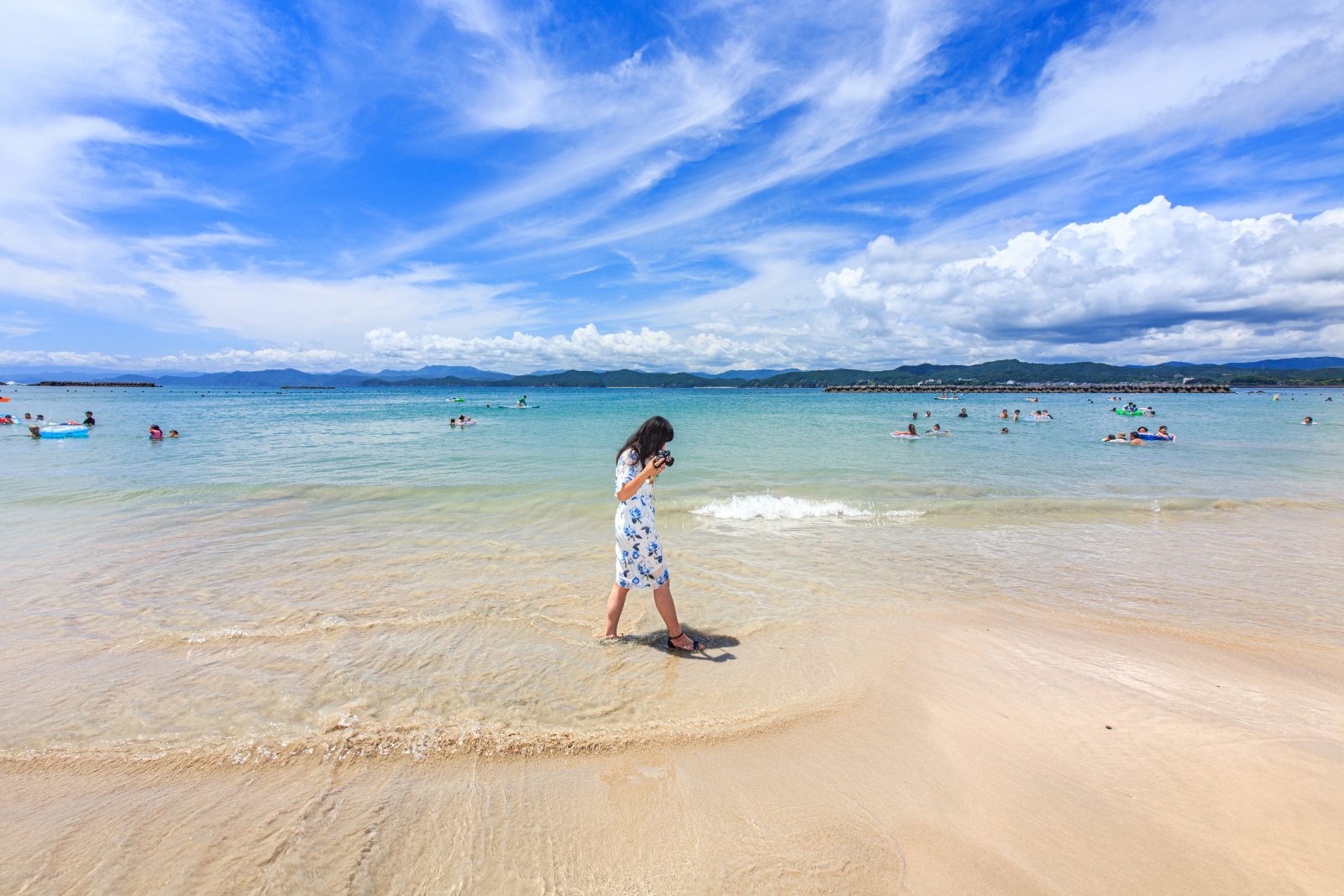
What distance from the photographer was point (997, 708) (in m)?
5.09

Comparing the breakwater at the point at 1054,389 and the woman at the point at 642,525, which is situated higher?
the breakwater at the point at 1054,389

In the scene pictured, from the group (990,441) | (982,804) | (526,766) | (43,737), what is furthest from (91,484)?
(990,441)

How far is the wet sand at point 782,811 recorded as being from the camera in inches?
128

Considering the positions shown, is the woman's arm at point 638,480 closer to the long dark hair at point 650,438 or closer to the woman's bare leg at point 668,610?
the long dark hair at point 650,438

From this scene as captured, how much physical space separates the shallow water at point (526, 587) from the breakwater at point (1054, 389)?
143m

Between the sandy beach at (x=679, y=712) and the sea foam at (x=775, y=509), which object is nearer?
the sandy beach at (x=679, y=712)

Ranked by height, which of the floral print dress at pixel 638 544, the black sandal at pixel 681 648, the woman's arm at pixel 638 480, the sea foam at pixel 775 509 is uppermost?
the woman's arm at pixel 638 480

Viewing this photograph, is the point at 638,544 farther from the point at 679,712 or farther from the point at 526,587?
the point at 526,587

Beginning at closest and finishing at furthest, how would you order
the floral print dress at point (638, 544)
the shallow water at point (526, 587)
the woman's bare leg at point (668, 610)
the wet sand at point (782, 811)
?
1. the wet sand at point (782, 811)
2. the shallow water at point (526, 587)
3. the floral print dress at point (638, 544)
4. the woman's bare leg at point (668, 610)

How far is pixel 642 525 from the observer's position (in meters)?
6.13

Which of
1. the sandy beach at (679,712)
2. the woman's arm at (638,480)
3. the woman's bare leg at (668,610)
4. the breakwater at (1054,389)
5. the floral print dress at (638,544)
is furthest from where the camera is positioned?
the breakwater at (1054,389)

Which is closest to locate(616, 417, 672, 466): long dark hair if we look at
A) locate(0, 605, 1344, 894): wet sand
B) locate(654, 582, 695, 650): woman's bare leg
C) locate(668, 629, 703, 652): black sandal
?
locate(654, 582, 695, 650): woman's bare leg

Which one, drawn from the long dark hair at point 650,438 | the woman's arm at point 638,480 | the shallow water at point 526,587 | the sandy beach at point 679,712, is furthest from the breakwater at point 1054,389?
the woman's arm at point 638,480

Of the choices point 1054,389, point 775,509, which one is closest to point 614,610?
point 775,509
